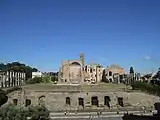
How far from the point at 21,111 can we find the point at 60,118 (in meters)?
10.7

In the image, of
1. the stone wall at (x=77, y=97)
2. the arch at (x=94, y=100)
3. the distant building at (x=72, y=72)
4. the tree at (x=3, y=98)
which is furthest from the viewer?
the distant building at (x=72, y=72)

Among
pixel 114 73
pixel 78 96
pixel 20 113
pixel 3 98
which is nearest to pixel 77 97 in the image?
pixel 78 96

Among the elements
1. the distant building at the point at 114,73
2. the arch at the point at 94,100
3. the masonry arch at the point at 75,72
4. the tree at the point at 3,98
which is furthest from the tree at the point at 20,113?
the distant building at the point at 114,73

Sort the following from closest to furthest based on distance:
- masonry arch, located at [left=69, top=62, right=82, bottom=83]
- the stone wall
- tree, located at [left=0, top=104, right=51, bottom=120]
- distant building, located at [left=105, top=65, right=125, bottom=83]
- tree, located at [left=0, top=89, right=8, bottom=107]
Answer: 1. tree, located at [left=0, top=104, right=51, bottom=120]
2. tree, located at [left=0, top=89, right=8, bottom=107]
3. the stone wall
4. masonry arch, located at [left=69, top=62, right=82, bottom=83]
5. distant building, located at [left=105, top=65, right=125, bottom=83]

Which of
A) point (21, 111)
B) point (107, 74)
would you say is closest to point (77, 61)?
point (107, 74)

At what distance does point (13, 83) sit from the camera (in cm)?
7031

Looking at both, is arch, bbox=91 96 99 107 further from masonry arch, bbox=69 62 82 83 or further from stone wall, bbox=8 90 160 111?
masonry arch, bbox=69 62 82 83

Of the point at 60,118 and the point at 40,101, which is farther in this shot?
the point at 40,101

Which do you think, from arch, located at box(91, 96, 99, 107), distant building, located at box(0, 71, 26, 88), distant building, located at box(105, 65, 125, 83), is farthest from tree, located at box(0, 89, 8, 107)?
distant building, located at box(105, 65, 125, 83)

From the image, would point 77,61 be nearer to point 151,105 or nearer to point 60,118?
point 151,105

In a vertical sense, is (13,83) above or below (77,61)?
below

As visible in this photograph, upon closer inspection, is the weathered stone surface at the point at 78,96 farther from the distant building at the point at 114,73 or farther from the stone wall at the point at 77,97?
the distant building at the point at 114,73

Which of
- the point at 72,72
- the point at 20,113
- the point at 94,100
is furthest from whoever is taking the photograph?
the point at 72,72

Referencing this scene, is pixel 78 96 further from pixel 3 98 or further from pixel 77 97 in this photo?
pixel 3 98
